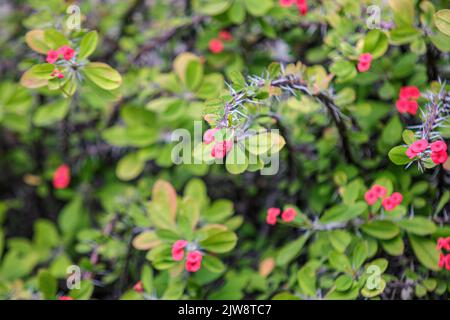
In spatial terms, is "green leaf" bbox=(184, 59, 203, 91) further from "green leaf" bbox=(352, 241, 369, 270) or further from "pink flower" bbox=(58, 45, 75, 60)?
"green leaf" bbox=(352, 241, 369, 270)

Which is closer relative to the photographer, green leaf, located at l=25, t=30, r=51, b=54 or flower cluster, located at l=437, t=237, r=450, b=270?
flower cluster, located at l=437, t=237, r=450, b=270

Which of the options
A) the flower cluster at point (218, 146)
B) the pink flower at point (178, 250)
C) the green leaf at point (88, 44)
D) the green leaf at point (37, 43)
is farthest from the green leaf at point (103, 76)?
the pink flower at point (178, 250)

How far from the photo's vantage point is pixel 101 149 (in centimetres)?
204

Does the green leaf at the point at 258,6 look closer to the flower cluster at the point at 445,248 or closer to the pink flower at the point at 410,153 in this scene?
the pink flower at the point at 410,153

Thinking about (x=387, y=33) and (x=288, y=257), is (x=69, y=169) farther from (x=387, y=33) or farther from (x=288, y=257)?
(x=387, y=33)

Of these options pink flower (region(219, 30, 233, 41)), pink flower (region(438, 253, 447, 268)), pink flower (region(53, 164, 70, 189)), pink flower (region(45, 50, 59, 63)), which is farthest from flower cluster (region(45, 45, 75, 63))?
pink flower (region(438, 253, 447, 268))

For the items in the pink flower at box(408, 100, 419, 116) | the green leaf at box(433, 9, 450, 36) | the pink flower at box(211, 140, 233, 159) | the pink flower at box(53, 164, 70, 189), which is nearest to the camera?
the pink flower at box(211, 140, 233, 159)

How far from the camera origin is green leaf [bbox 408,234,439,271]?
4.40ft

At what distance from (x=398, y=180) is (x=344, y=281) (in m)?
0.41

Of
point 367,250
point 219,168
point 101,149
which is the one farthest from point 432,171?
point 101,149

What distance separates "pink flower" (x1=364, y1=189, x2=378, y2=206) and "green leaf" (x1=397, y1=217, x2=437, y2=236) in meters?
0.09

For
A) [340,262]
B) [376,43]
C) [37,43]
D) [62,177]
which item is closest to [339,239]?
[340,262]

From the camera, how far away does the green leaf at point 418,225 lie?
135 cm
